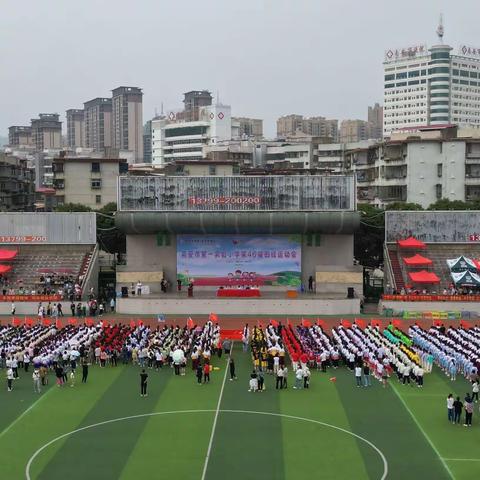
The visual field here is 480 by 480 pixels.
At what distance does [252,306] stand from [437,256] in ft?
48.5

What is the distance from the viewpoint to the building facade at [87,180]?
8912 cm

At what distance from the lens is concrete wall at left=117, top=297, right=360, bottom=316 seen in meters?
52.9

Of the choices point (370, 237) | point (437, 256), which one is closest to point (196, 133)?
point (370, 237)

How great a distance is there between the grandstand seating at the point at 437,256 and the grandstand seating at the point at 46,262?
22286 mm

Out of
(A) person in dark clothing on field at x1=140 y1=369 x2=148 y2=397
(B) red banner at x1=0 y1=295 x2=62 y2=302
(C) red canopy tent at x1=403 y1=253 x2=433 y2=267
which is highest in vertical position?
(C) red canopy tent at x1=403 y1=253 x2=433 y2=267

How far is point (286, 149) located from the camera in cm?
13250

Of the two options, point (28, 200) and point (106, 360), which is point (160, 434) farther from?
point (28, 200)

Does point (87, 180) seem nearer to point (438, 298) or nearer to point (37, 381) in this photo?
point (438, 298)

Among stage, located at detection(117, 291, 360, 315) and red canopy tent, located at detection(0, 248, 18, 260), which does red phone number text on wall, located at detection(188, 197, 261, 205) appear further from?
red canopy tent, located at detection(0, 248, 18, 260)

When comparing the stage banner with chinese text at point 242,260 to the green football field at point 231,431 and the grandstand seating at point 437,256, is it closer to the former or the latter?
the grandstand seating at point 437,256

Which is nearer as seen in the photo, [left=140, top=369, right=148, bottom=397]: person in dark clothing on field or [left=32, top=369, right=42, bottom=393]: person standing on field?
[left=140, top=369, right=148, bottom=397]: person in dark clothing on field

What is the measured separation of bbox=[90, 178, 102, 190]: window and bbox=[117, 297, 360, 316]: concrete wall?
126ft

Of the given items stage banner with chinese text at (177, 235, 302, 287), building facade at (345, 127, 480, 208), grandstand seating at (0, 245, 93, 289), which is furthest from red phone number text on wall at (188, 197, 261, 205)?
building facade at (345, 127, 480, 208)

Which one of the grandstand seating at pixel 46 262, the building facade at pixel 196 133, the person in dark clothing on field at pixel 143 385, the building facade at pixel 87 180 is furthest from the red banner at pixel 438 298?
the building facade at pixel 196 133
